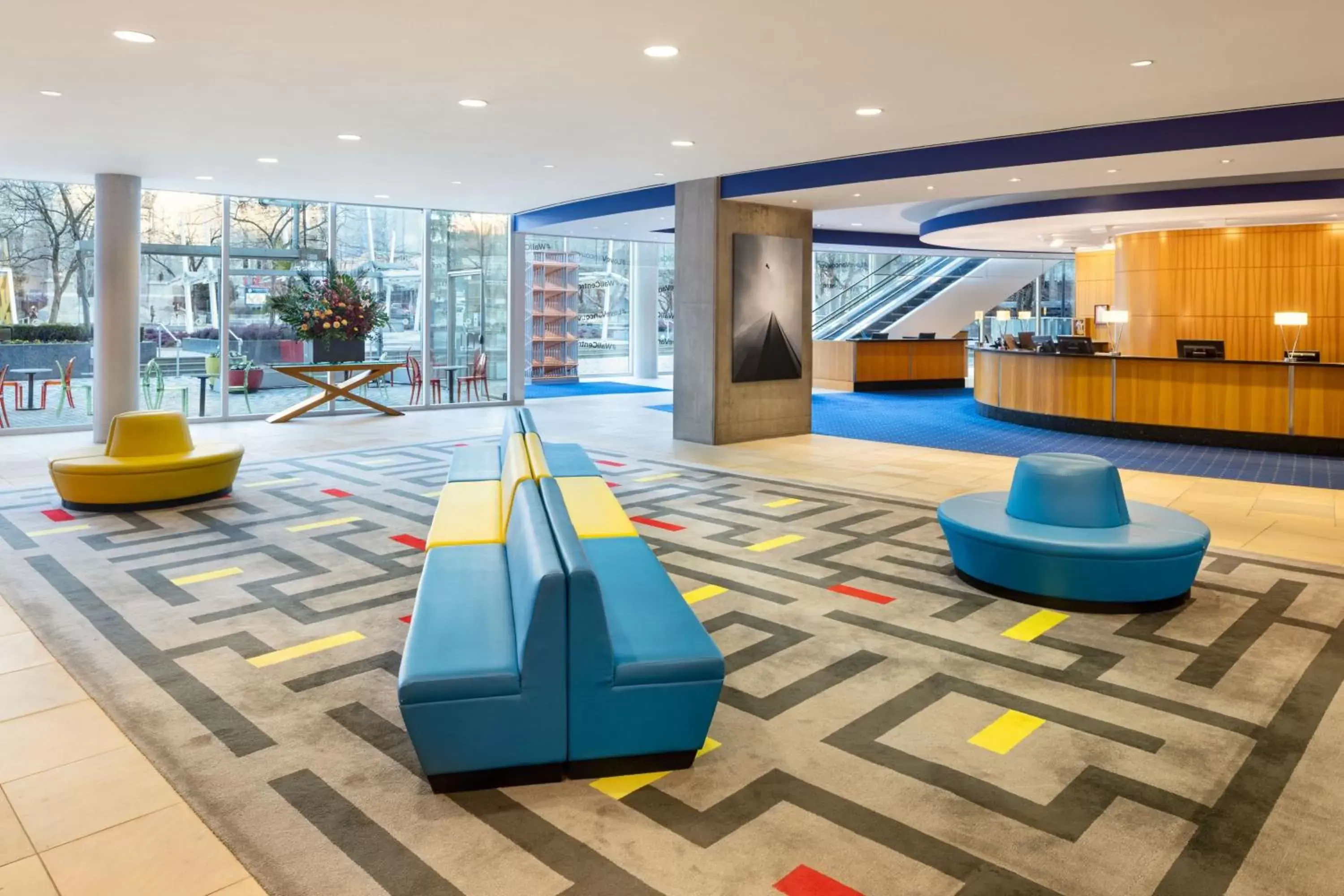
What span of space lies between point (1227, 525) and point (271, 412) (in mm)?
11512

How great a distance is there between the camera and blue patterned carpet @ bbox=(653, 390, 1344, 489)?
9164mm

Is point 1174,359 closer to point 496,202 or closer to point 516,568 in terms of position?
point 496,202

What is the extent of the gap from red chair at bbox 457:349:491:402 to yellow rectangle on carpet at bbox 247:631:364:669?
426 inches

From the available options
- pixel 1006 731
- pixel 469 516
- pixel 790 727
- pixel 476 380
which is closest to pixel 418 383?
pixel 476 380

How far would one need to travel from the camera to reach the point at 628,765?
3037 mm

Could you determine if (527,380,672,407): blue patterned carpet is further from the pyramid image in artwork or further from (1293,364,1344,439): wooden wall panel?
(1293,364,1344,439): wooden wall panel

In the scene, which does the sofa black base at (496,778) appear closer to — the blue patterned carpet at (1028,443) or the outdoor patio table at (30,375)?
the blue patterned carpet at (1028,443)

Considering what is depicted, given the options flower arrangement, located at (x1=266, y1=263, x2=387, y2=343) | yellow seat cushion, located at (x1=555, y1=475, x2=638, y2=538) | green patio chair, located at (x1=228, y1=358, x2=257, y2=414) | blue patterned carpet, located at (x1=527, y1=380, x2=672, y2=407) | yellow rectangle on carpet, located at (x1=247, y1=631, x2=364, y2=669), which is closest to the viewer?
yellow rectangle on carpet, located at (x1=247, y1=631, x2=364, y2=669)

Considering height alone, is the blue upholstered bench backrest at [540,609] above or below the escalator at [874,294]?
below

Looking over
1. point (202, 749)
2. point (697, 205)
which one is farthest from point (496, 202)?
point (202, 749)

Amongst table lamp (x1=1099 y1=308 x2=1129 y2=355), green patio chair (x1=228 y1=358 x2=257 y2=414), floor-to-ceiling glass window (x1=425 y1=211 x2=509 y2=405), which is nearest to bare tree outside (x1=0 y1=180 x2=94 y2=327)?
green patio chair (x1=228 y1=358 x2=257 y2=414)

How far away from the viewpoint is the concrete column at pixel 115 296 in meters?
10.5

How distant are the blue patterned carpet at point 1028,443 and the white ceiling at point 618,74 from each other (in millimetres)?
3733

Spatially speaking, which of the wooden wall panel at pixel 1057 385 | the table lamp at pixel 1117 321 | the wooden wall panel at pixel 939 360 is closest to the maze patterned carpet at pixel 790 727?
the wooden wall panel at pixel 1057 385
